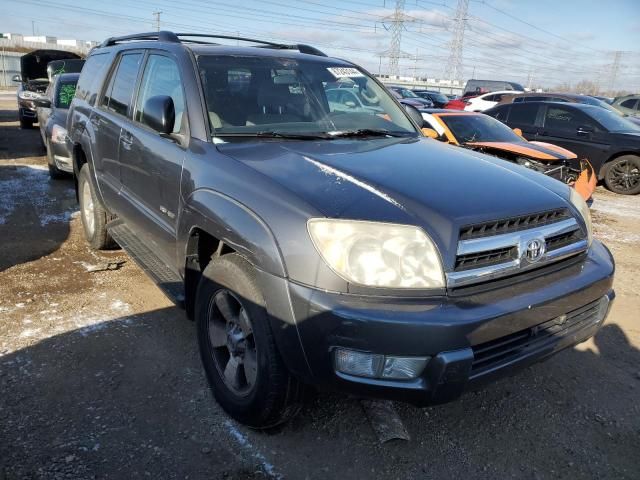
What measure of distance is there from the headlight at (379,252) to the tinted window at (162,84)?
59.7 inches

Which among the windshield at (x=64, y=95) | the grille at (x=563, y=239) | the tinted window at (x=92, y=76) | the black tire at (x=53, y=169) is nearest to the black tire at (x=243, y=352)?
the grille at (x=563, y=239)

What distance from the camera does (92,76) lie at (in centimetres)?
505

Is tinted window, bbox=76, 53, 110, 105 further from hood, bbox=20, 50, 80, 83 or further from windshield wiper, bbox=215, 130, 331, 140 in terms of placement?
hood, bbox=20, 50, 80, 83

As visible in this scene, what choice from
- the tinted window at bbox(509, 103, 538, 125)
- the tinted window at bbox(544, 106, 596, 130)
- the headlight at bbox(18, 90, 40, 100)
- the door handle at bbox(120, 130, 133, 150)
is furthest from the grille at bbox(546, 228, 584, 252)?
the headlight at bbox(18, 90, 40, 100)

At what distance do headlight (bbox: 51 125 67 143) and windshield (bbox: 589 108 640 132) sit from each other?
9.43 meters

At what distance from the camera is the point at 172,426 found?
2674 mm

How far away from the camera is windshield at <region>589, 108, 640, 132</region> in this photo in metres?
9.94

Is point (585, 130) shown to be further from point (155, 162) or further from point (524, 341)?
point (155, 162)

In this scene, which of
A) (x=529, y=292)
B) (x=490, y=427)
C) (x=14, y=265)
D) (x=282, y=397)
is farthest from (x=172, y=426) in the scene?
(x=14, y=265)

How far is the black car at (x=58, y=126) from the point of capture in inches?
298

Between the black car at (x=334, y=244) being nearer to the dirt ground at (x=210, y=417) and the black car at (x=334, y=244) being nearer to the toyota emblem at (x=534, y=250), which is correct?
the toyota emblem at (x=534, y=250)

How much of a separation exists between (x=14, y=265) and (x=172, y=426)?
301 cm

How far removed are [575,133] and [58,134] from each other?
9181mm

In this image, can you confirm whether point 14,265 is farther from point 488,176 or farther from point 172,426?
point 488,176
